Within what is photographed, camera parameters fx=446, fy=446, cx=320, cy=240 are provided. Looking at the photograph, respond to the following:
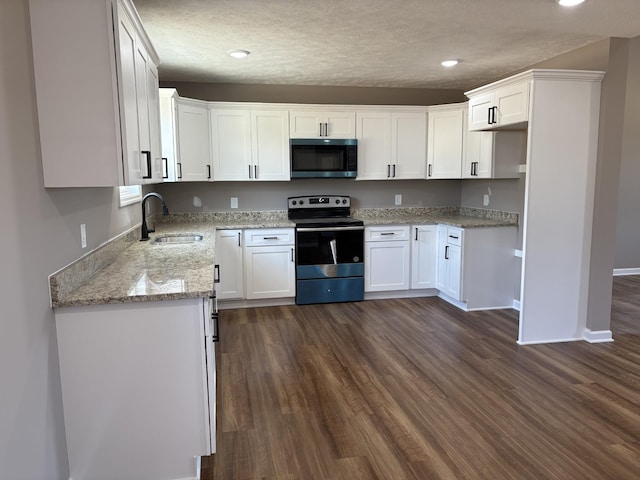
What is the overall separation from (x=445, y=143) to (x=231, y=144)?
7.71 feet

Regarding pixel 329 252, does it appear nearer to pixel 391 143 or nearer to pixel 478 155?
pixel 391 143

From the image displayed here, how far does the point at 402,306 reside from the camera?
4730mm

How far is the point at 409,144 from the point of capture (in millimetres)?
Result: 5094

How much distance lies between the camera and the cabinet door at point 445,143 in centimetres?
487

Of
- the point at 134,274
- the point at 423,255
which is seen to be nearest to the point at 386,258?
the point at 423,255

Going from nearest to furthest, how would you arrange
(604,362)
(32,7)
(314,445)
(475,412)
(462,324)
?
1. (32,7)
2. (314,445)
3. (475,412)
4. (604,362)
5. (462,324)

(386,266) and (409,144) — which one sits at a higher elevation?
(409,144)

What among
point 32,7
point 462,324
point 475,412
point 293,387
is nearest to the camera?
point 32,7

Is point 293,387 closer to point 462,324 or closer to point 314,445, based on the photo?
point 314,445

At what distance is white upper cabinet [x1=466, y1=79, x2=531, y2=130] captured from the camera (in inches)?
137

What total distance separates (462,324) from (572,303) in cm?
93

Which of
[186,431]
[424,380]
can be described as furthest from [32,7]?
[424,380]

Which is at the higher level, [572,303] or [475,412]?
[572,303]

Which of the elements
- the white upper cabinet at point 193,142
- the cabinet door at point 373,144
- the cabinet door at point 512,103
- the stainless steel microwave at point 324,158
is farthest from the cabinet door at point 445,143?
the white upper cabinet at point 193,142
